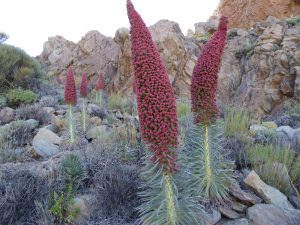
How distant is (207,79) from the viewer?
271 centimetres

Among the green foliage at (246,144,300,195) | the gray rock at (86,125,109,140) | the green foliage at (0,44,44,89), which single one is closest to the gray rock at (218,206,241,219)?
the green foliage at (246,144,300,195)

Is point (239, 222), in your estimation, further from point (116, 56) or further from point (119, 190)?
point (116, 56)

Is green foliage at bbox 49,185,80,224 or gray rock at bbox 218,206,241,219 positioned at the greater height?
green foliage at bbox 49,185,80,224

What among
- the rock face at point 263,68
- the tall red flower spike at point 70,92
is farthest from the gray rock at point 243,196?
the rock face at point 263,68

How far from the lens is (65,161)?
3855 millimetres

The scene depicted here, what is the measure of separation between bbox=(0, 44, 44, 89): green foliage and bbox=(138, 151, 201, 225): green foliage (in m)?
8.45

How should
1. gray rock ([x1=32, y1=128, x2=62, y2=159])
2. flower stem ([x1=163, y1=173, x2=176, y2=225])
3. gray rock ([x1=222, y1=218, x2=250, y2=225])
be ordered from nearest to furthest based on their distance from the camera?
flower stem ([x1=163, y1=173, x2=176, y2=225]) < gray rock ([x1=222, y1=218, x2=250, y2=225]) < gray rock ([x1=32, y1=128, x2=62, y2=159])

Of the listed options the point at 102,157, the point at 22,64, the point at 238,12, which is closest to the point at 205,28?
the point at 238,12

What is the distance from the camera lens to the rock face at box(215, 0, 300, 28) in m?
19.2

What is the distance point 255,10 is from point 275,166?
18.3m

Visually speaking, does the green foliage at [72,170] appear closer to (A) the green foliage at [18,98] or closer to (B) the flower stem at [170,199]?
A: (B) the flower stem at [170,199]

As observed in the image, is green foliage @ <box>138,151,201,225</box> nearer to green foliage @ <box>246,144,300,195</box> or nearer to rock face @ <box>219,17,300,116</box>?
green foliage @ <box>246,144,300,195</box>

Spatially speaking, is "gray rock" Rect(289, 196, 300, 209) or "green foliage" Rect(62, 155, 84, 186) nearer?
"gray rock" Rect(289, 196, 300, 209)

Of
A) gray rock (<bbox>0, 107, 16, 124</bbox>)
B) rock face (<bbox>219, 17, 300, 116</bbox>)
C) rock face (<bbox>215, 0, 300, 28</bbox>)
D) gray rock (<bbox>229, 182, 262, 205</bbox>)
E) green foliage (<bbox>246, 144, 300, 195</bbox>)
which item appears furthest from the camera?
rock face (<bbox>215, 0, 300, 28</bbox>)
